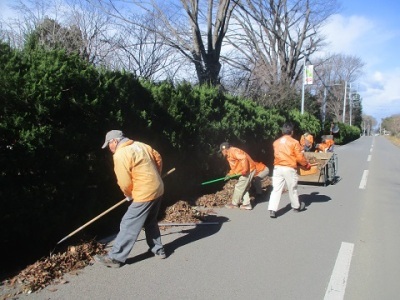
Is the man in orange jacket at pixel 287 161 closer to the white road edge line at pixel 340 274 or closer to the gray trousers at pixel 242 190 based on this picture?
the gray trousers at pixel 242 190

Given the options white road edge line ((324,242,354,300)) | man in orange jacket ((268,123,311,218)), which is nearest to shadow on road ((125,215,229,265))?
man in orange jacket ((268,123,311,218))

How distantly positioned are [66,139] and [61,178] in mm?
544

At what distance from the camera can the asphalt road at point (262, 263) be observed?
13.0 ft

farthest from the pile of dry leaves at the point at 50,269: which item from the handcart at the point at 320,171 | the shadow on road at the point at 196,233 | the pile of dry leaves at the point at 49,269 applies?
the handcart at the point at 320,171

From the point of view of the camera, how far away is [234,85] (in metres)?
21.3

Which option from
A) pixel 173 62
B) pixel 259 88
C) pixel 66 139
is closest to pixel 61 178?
pixel 66 139

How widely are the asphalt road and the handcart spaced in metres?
3.38

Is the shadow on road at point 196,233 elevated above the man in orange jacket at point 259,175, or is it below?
below

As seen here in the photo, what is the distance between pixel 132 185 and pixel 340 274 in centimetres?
280

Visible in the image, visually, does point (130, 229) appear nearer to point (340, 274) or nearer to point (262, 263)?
point (262, 263)

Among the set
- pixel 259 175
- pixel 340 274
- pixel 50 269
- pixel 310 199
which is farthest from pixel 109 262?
pixel 310 199

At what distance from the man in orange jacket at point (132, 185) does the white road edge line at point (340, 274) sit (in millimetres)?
2311

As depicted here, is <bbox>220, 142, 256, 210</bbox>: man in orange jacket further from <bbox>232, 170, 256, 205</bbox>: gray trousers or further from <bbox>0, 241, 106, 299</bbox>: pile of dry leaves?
<bbox>0, 241, 106, 299</bbox>: pile of dry leaves

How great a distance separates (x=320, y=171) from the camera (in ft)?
35.5
